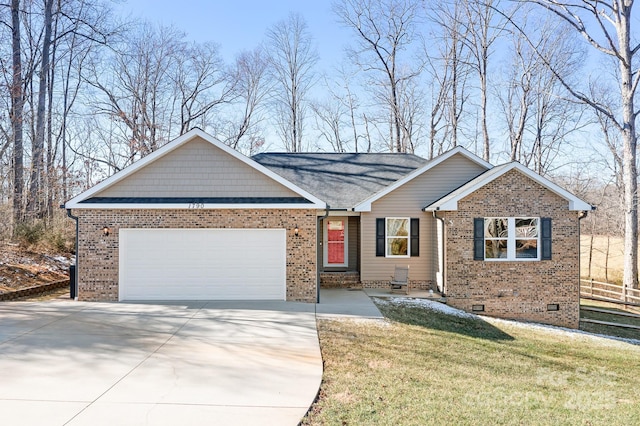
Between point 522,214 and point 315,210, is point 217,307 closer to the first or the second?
point 315,210

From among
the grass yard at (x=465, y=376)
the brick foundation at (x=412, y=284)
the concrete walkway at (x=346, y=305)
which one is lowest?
the grass yard at (x=465, y=376)

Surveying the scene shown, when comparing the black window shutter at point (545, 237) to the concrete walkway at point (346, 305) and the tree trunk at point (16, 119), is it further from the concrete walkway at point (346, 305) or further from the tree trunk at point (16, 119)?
the tree trunk at point (16, 119)

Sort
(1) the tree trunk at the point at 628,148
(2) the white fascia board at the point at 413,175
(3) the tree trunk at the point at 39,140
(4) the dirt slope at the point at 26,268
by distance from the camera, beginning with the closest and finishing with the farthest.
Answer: (4) the dirt slope at the point at 26,268 → (2) the white fascia board at the point at 413,175 → (1) the tree trunk at the point at 628,148 → (3) the tree trunk at the point at 39,140

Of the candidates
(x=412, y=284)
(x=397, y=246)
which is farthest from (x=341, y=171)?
(x=412, y=284)

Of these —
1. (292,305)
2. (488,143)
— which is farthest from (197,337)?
(488,143)

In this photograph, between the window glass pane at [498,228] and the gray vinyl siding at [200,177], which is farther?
the window glass pane at [498,228]

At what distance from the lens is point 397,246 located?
1409 centimetres

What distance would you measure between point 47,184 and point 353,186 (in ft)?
54.5

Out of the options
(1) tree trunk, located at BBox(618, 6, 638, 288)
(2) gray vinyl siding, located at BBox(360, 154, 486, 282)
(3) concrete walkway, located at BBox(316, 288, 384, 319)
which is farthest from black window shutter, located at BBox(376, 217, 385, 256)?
(1) tree trunk, located at BBox(618, 6, 638, 288)

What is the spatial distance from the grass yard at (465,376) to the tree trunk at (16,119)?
52.7 ft

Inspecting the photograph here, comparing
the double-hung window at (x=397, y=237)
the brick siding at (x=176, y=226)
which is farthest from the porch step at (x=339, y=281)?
the brick siding at (x=176, y=226)

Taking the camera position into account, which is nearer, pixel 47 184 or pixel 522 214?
pixel 522 214

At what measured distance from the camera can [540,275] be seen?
12.4 metres

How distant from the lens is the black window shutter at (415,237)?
45.8 feet
